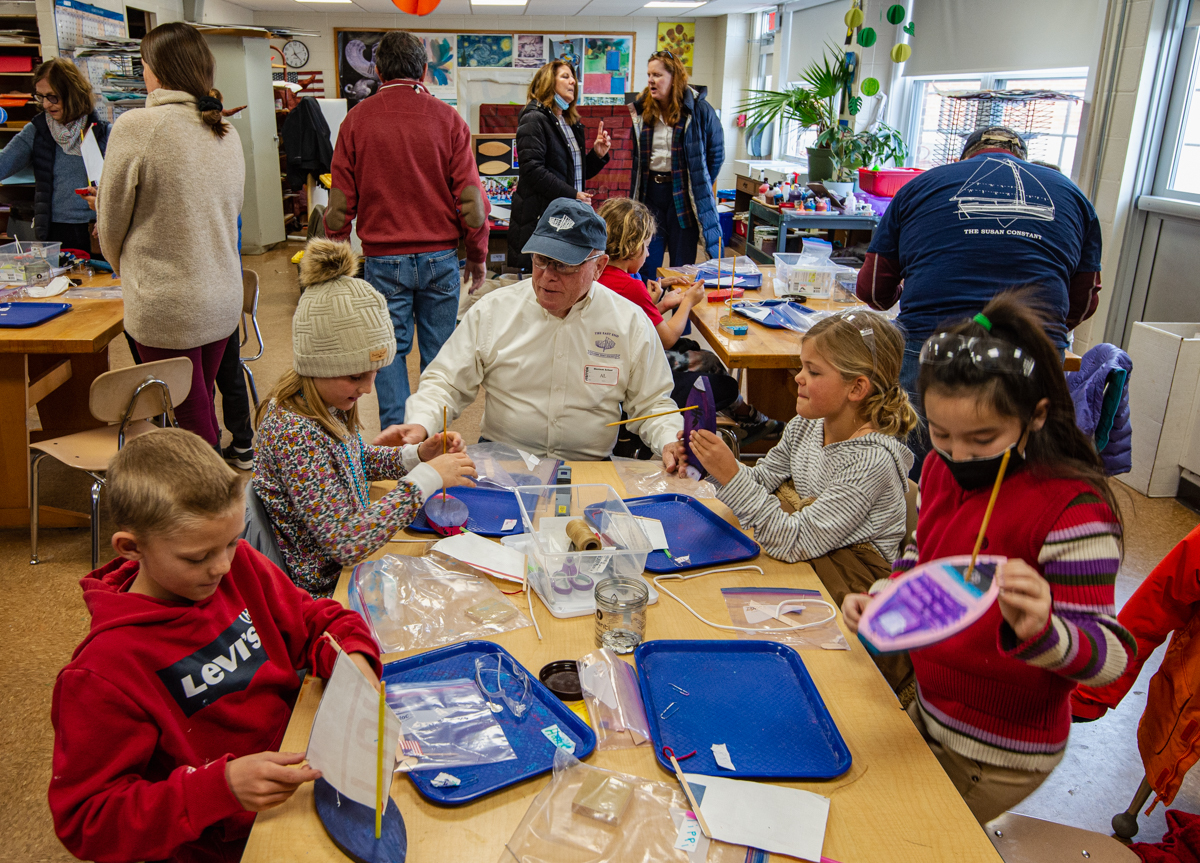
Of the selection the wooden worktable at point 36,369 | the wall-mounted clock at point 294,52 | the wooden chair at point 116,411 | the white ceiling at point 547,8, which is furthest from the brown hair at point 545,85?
the wall-mounted clock at point 294,52

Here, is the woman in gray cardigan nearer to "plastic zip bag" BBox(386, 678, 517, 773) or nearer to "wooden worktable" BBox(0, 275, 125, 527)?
"wooden worktable" BBox(0, 275, 125, 527)

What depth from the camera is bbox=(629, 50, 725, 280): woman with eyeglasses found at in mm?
4629

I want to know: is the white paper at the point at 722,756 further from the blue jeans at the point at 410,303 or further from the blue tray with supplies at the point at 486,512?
the blue jeans at the point at 410,303

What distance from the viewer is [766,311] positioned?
3.56 metres

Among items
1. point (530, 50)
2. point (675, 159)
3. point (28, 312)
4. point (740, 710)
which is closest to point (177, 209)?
point (28, 312)

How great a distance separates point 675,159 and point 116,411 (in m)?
3.13

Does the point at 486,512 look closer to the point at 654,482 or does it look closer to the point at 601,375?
the point at 654,482

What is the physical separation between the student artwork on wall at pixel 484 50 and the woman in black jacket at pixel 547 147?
25.8 ft

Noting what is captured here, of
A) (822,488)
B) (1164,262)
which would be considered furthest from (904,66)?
(822,488)

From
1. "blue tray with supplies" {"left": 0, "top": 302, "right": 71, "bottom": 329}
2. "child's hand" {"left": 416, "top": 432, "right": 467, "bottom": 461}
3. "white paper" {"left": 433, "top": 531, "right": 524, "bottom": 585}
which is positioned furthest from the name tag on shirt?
"blue tray with supplies" {"left": 0, "top": 302, "right": 71, "bottom": 329}

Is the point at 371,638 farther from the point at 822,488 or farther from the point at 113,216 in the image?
the point at 113,216

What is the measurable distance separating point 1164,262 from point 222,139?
4197 millimetres

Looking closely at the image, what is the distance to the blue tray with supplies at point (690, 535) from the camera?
161 centimetres

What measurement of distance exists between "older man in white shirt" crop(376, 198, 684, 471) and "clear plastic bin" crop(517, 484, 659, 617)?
54cm
